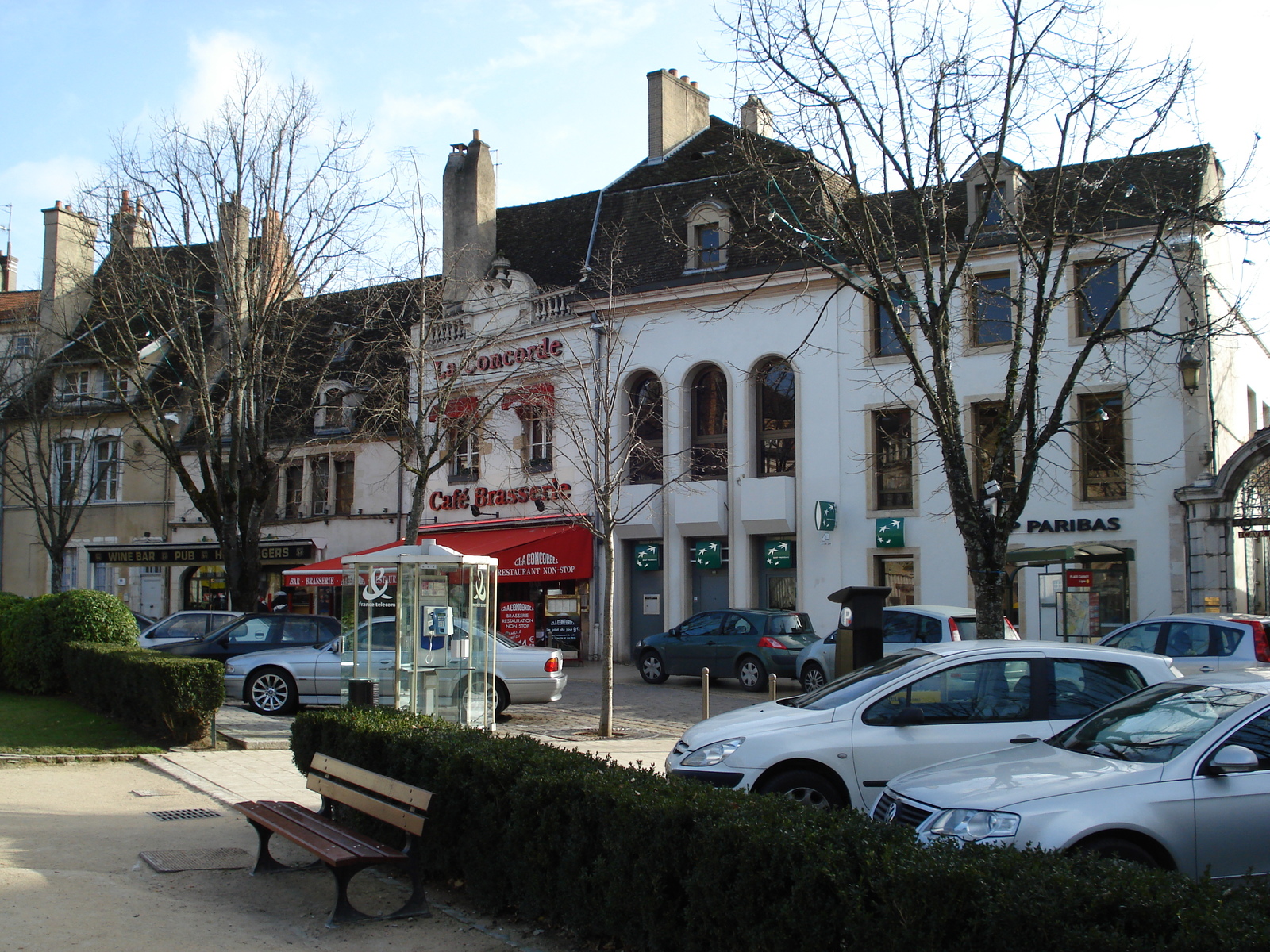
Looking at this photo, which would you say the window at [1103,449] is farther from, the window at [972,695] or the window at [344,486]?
the window at [344,486]

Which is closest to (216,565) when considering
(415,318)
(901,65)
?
(415,318)

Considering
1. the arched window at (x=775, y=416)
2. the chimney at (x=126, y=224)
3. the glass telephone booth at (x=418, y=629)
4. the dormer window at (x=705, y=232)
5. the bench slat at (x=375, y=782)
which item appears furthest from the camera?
the dormer window at (x=705, y=232)

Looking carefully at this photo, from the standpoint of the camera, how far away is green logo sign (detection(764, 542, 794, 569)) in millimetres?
25312

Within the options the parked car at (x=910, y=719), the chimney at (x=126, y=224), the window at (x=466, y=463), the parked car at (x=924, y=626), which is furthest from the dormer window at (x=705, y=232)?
the parked car at (x=910, y=719)

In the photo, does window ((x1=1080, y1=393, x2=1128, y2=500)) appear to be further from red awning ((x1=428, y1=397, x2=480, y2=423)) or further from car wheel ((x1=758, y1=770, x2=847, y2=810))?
car wheel ((x1=758, y1=770, x2=847, y2=810))

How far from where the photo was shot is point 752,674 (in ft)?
66.4

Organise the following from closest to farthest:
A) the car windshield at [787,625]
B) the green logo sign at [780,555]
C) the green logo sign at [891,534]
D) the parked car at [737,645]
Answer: the parked car at [737,645] < the car windshield at [787,625] < the green logo sign at [891,534] < the green logo sign at [780,555]

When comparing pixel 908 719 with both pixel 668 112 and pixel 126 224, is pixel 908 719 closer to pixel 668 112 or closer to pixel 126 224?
pixel 126 224

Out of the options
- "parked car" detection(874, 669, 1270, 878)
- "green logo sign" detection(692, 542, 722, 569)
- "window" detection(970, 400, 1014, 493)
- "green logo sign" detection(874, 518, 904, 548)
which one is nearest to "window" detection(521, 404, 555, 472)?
"green logo sign" detection(692, 542, 722, 569)

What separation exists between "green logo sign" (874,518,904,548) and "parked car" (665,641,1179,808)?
1517 centimetres

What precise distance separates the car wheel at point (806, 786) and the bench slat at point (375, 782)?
8.44 ft

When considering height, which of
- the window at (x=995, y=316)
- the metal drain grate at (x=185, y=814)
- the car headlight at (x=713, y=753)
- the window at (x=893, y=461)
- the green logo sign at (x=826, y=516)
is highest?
the window at (x=995, y=316)

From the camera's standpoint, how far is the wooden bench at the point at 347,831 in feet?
20.6

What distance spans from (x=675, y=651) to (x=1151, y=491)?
963 cm
